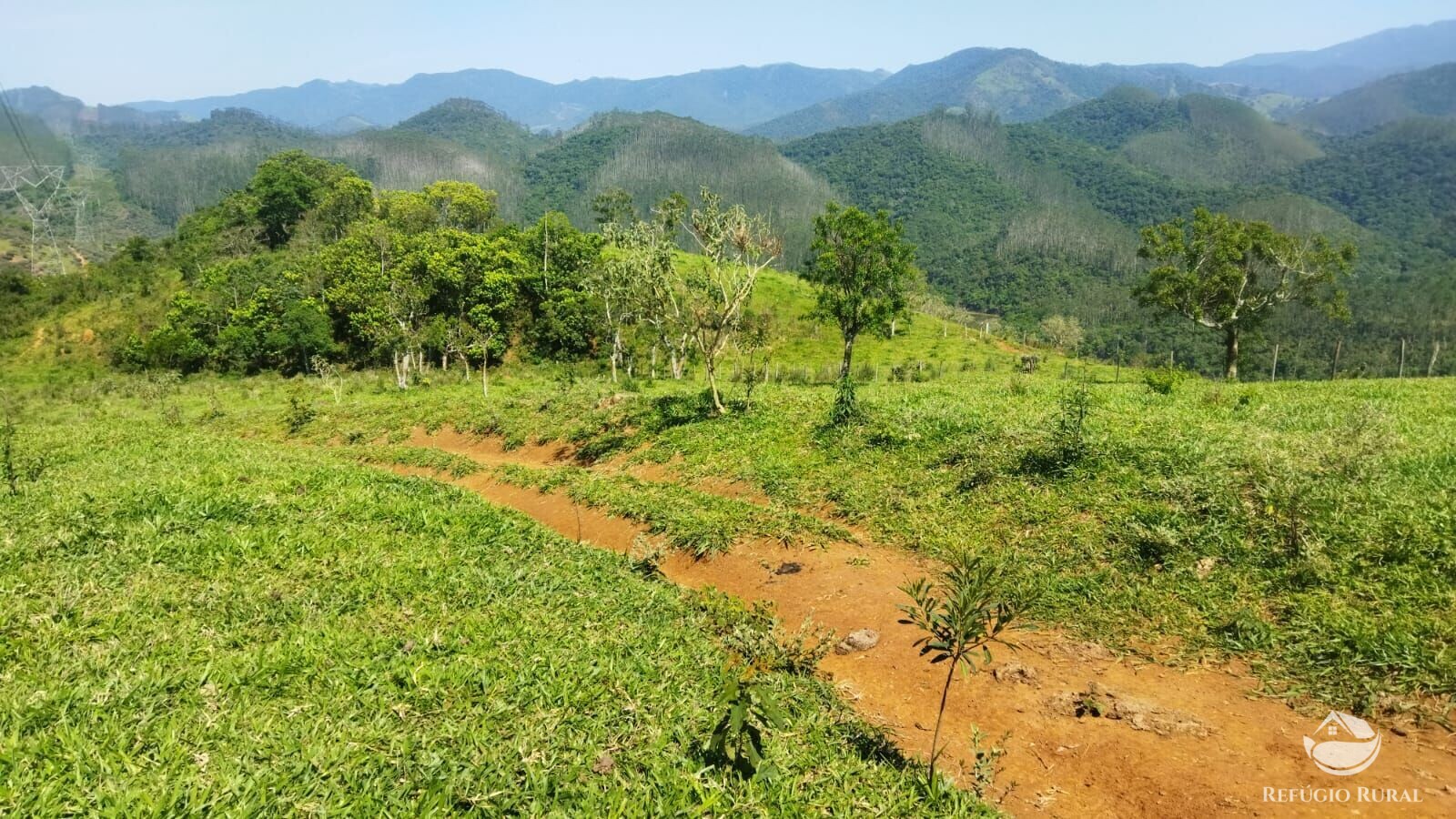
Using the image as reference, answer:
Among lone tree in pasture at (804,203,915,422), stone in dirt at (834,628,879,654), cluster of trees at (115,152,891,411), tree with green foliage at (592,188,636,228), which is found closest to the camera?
stone in dirt at (834,628,879,654)

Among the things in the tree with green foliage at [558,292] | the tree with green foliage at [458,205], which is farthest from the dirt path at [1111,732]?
the tree with green foliage at [458,205]

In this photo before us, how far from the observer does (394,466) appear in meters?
18.9

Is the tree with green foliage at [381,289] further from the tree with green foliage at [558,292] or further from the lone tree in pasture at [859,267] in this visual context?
the lone tree in pasture at [859,267]

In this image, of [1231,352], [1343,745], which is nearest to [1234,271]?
[1231,352]

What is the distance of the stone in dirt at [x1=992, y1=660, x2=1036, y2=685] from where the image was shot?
299 inches

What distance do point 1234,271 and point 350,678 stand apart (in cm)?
3802

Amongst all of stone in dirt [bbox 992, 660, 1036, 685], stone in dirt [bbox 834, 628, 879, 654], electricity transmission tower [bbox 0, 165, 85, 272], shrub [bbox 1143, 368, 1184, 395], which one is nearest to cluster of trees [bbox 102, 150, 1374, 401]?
stone in dirt [bbox 834, 628, 879, 654]

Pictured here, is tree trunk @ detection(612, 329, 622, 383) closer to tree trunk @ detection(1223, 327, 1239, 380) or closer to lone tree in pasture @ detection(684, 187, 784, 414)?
lone tree in pasture @ detection(684, 187, 784, 414)

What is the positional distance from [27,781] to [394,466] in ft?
Result: 50.8

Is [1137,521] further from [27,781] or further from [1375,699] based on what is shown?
[27,781]

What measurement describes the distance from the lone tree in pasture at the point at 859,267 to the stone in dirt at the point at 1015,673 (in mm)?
23973

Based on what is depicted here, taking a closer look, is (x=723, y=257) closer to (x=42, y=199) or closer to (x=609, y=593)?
(x=609, y=593)

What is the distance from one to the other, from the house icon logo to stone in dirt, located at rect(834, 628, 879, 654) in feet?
13.9

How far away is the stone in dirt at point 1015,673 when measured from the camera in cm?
761
